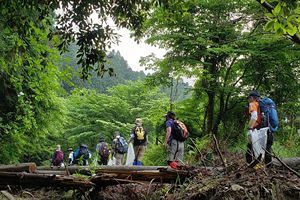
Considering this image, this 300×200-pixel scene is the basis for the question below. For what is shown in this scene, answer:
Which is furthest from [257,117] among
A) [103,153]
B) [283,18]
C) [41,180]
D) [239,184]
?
[103,153]

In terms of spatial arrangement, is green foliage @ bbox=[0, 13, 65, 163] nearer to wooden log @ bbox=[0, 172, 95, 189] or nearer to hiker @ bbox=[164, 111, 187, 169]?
wooden log @ bbox=[0, 172, 95, 189]

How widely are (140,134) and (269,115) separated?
5.11 meters

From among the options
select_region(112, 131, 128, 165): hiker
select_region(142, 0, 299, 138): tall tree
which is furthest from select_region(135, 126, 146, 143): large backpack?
select_region(142, 0, 299, 138): tall tree

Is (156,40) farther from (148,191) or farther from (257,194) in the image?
(257,194)

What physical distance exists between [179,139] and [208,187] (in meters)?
5.30

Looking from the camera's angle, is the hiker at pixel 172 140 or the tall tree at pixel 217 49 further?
the tall tree at pixel 217 49

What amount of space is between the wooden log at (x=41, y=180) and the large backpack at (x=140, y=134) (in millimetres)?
5456

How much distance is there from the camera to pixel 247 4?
15867 mm

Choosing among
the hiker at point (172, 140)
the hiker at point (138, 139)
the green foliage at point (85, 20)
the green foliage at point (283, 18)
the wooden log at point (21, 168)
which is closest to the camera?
the green foliage at point (283, 18)

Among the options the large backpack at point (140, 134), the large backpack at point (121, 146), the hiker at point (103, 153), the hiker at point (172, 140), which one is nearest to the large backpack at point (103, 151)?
the hiker at point (103, 153)

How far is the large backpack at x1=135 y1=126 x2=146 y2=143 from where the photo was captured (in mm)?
12227

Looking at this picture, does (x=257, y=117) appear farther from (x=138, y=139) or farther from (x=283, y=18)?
(x=138, y=139)

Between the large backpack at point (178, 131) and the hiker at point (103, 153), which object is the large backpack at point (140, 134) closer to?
the large backpack at point (178, 131)

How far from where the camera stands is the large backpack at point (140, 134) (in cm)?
1223
